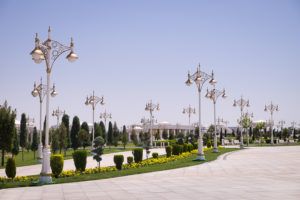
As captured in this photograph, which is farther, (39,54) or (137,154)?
(137,154)

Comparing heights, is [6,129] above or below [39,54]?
below

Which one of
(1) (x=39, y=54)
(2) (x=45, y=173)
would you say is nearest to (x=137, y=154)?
(2) (x=45, y=173)

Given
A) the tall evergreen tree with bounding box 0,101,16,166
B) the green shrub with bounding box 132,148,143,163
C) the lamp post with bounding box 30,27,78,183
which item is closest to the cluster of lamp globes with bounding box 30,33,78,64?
the lamp post with bounding box 30,27,78,183

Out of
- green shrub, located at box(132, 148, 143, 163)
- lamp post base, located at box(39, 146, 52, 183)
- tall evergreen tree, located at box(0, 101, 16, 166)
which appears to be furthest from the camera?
tall evergreen tree, located at box(0, 101, 16, 166)

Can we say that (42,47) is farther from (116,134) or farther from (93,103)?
(116,134)

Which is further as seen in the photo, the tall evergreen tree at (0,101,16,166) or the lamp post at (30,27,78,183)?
the tall evergreen tree at (0,101,16,166)

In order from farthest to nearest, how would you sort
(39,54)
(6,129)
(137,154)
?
(6,129) → (137,154) → (39,54)

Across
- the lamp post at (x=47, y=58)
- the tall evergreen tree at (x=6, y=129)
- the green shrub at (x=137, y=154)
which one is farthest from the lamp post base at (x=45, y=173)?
the tall evergreen tree at (x=6, y=129)

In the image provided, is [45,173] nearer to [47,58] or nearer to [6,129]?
[47,58]

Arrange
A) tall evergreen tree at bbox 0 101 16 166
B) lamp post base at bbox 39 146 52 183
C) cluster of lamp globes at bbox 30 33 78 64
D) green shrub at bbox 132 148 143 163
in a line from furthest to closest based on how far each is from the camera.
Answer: tall evergreen tree at bbox 0 101 16 166 → green shrub at bbox 132 148 143 163 → lamp post base at bbox 39 146 52 183 → cluster of lamp globes at bbox 30 33 78 64

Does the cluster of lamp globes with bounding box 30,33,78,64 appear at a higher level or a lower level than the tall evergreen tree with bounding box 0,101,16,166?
higher

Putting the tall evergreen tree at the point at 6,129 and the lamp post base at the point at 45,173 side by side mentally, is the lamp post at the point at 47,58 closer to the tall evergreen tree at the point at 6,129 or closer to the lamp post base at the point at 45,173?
the lamp post base at the point at 45,173

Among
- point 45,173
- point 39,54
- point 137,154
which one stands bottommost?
point 137,154

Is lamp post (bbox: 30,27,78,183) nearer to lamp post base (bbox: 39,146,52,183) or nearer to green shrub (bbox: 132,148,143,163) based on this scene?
lamp post base (bbox: 39,146,52,183)
